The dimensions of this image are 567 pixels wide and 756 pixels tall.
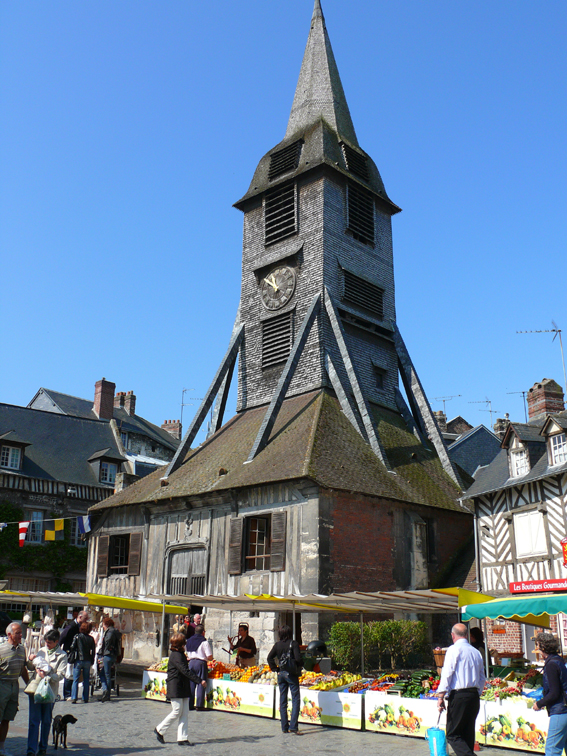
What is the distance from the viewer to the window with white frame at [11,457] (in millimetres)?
24906

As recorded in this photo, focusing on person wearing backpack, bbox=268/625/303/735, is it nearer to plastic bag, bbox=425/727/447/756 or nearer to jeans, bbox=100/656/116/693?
plastic bag, bbox=425/727/447/756

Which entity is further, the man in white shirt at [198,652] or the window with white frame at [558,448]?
the window with white frame at [558,448]

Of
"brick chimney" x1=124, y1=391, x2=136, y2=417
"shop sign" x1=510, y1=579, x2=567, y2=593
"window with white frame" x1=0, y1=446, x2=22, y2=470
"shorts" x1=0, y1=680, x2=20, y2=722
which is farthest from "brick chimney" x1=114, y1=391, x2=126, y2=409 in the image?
"shorts" x1=0, y1=680, x2=20, y2=722

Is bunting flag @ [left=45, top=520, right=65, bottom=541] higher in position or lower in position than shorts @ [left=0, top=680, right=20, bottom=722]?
higher

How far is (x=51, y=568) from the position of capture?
24.3 meters

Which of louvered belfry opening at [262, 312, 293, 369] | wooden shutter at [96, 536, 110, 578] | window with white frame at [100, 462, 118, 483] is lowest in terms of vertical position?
wooden shutter at [96, 536, 110, 578]

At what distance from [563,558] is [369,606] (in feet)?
16.5

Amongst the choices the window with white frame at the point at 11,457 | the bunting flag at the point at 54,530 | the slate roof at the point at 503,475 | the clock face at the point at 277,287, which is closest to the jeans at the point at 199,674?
the slate roof at the point at 503,475

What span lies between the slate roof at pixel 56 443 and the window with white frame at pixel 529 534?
1712 centimetres

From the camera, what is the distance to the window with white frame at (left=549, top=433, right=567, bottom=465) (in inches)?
578

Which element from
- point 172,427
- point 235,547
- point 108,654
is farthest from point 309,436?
point 172,427

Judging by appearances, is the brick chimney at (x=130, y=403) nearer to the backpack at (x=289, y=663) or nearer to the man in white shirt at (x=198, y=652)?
the man in white shirt at (x=198, y=652)

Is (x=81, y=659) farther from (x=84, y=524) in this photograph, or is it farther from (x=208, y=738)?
(x=84, y=524)

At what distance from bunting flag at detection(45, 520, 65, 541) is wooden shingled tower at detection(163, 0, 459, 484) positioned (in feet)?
17.2
